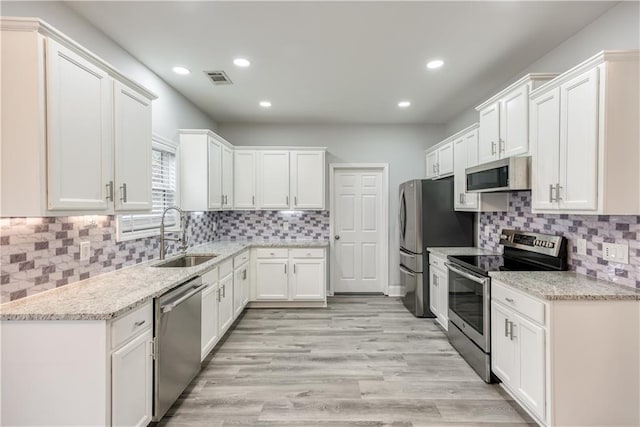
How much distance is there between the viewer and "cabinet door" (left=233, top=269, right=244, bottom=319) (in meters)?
3.63

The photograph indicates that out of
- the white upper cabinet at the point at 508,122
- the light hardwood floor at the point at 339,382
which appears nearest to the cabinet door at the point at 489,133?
the white upper cabinet at the point at 508,122

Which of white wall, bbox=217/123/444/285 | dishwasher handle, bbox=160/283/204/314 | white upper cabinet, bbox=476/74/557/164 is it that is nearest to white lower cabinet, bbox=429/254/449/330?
white wall, bbox=217/123/444/285

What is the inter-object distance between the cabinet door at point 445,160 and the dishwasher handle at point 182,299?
325 cm

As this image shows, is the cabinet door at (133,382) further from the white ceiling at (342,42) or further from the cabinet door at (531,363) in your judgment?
the cabinet door at (531,363)

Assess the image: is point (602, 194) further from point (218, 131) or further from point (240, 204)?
point (218, 131)

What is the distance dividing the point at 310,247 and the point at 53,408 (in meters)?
3.10

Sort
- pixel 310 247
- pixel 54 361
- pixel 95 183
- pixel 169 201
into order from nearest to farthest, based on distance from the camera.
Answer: pixel 54 361 → pixel 95 183 → pixel 169 201 → pixel 310 247

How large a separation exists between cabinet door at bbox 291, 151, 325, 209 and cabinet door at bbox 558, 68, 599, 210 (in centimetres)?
297

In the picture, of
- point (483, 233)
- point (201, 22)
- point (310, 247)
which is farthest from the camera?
point (310, 247)

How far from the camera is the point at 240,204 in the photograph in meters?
4.58

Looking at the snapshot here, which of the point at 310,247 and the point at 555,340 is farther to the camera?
the point at 310,247

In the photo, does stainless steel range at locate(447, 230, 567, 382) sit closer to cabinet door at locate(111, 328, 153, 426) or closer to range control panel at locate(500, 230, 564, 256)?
range control panel at locate(500, 230, 564, 256)

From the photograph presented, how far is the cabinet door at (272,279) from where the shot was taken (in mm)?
4336

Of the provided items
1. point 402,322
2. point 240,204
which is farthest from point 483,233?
point 240,204
